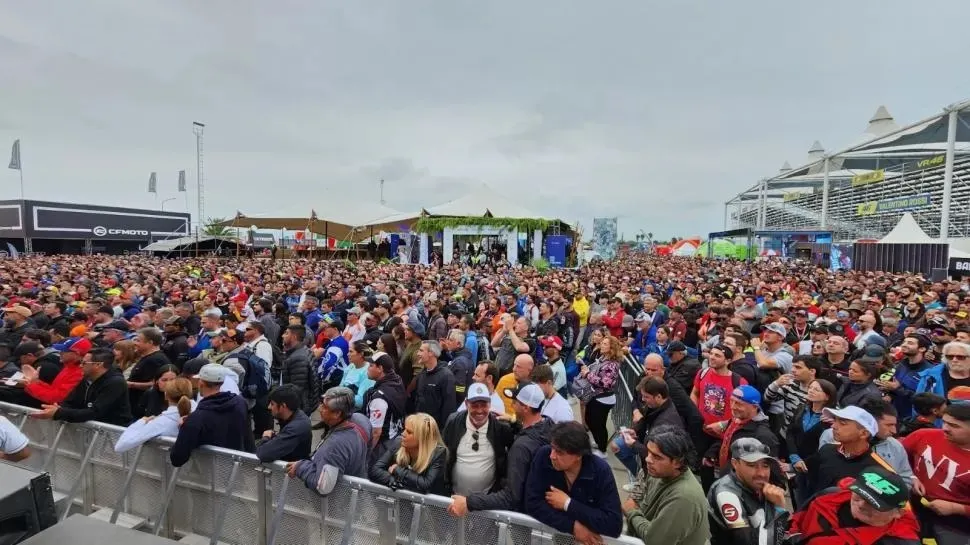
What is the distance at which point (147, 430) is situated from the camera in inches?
151

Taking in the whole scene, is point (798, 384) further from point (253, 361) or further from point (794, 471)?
point (253, 361)

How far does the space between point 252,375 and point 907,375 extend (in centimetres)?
680

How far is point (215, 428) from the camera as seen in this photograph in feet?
12.4

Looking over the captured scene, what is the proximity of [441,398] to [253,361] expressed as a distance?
2.17 metres

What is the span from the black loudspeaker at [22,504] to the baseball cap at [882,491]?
349cm

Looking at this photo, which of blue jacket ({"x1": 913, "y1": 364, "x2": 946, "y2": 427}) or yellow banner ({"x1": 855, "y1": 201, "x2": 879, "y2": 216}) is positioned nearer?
blue jacket ({"x1": 913, "y1": 364, "x2": 946, "y2": 427})

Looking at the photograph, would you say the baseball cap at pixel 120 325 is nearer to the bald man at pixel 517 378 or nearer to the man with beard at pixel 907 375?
the bald man at pixel 517 378

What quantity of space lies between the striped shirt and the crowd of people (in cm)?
2

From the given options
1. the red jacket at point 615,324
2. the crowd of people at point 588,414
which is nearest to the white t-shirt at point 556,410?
the crowd of people at point 588,414

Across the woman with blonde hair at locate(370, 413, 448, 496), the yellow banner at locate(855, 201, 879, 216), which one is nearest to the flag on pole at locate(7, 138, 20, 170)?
the woman with blonde hair at locate(370, 413, 448, 496)

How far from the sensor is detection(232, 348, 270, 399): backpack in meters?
5.32

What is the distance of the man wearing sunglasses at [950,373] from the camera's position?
14.5ft

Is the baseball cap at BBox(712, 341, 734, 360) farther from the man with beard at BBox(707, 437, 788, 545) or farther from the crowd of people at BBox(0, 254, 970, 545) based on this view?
the man with beard at BBox(707, 437, 788, 545)

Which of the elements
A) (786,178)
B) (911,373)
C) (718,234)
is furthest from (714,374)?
(786,178)
